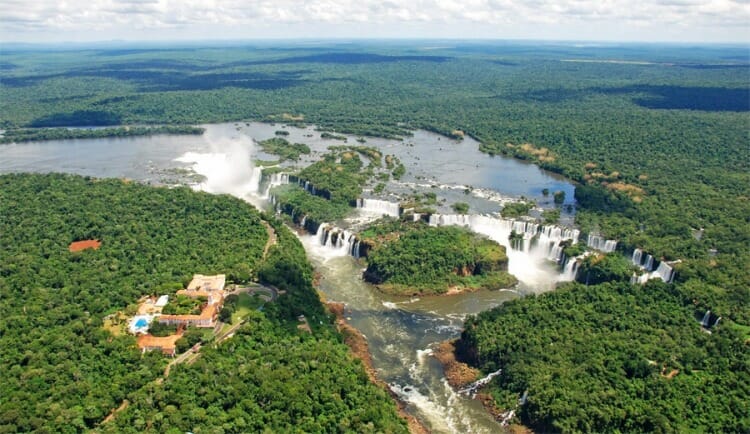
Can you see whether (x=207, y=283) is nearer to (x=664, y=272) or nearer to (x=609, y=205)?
(x=664, y=272)

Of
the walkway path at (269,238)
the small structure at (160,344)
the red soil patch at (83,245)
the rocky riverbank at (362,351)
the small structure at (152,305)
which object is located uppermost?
the small structure at (152,305)

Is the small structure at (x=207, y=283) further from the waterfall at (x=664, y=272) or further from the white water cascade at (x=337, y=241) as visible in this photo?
the waterfall at (x=664, y=272)

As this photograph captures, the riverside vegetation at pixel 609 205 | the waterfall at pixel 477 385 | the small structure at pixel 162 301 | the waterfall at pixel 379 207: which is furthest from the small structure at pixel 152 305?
the waterfall at pixel 379 207

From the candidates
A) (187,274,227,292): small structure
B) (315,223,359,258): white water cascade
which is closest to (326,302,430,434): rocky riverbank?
(187,274,227,292): small structure

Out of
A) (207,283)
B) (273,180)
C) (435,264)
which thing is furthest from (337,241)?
(273,180)

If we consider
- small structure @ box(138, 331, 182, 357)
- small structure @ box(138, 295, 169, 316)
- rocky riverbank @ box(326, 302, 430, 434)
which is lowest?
rocky riverbank @ box(326, 302, 430, 434)

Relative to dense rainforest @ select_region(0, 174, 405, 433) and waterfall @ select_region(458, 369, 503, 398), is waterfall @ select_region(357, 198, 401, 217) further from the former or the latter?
waterfall @ select_region(458, 369, 503, 398)

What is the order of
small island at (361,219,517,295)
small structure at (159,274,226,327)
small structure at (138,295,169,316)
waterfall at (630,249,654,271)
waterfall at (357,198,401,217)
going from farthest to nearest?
waterfall at (357,198,401,217) → waterfall at (630,249,654,271) → small island at (361,219,517,295) → small structure at (138,295,169,316) → small structure at (159,274,226,327)
